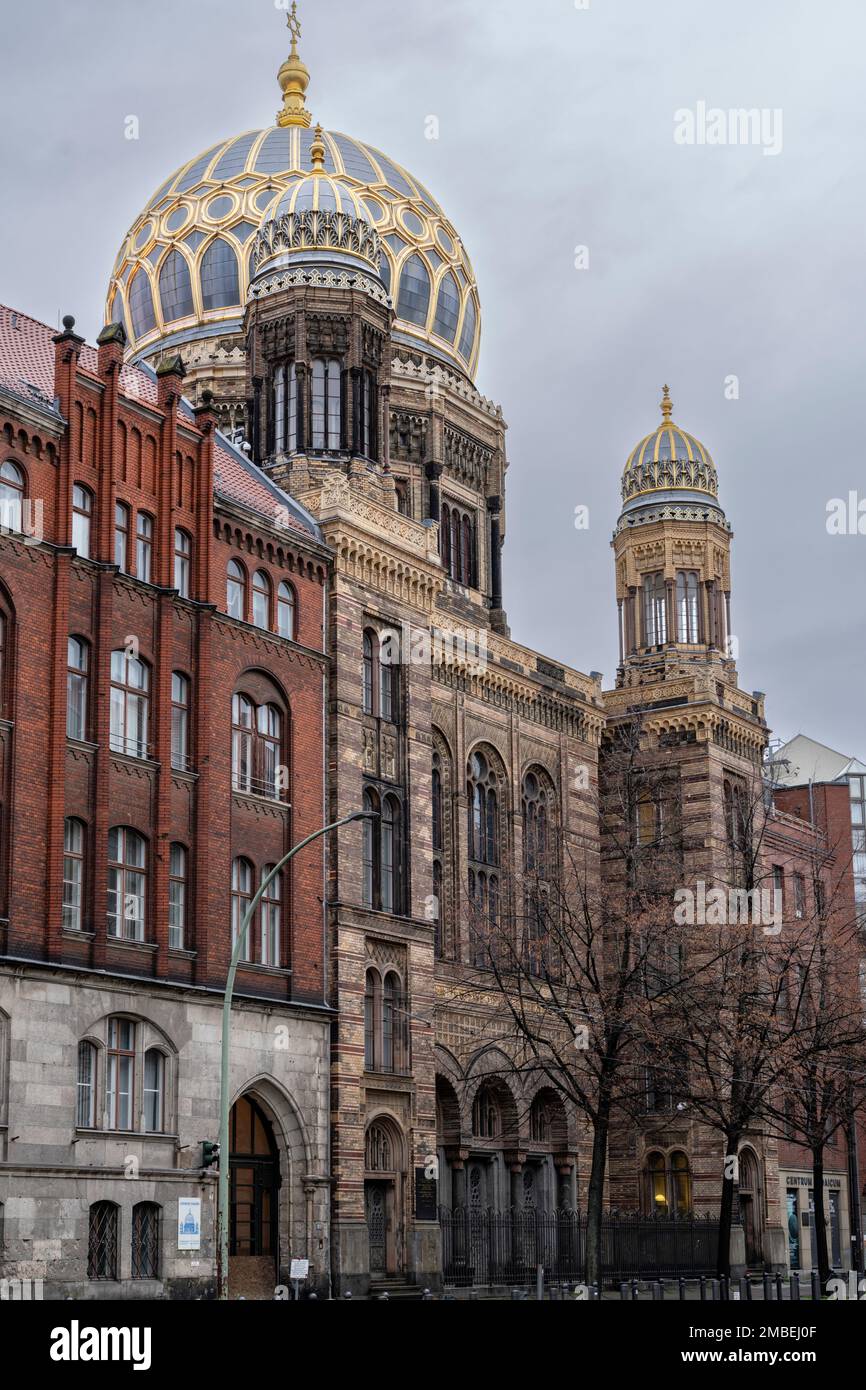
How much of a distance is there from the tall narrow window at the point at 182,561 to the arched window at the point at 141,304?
95.5 ft

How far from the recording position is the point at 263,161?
69375 mm

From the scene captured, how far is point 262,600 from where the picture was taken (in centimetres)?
4316

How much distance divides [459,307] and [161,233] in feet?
37.3

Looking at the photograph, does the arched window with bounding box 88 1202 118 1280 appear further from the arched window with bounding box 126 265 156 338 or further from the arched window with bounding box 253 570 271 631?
the arched window with bounding box 126 265 156 338

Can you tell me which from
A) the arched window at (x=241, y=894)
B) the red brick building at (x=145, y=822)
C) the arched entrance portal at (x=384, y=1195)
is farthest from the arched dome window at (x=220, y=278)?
the arched entrance portal at (x=384, y=1195)

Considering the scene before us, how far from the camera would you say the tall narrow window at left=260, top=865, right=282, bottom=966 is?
41094mm

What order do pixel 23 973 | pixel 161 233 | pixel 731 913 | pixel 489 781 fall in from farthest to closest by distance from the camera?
pixel 161 233, pixel 489 781, pixel 731 913, pixel 23 973

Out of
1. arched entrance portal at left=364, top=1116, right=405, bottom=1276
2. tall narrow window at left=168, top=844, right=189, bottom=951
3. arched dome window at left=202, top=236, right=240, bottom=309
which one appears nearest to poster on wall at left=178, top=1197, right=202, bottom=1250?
tall narrow window at left=168, top=844, right=189, bottom=951

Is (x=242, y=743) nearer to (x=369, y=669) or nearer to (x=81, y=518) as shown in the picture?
(x=369, y=669)

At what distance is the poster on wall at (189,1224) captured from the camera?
3603cm

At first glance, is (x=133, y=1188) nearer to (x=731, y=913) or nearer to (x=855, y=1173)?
(x=731, y=913)

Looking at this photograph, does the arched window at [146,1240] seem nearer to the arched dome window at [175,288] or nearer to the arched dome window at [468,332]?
the arched dome window at [175,288]

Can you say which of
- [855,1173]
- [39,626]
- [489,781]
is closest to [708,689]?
[489,781]

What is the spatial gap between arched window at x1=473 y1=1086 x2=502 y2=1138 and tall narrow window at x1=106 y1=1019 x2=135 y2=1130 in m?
17.3
